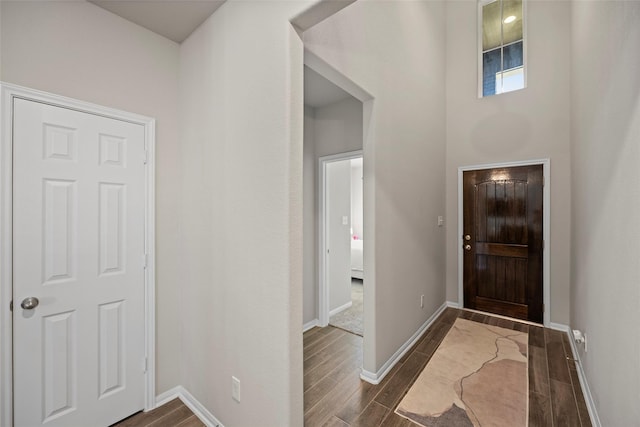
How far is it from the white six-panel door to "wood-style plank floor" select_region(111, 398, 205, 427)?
7 cm

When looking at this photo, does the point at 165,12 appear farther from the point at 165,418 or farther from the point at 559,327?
the point at 559,327

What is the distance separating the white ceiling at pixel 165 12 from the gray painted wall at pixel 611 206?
230 centimetres

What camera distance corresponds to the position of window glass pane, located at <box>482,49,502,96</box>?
151 inches

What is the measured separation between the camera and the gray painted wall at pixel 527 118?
130 inches

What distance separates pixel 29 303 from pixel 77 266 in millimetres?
274

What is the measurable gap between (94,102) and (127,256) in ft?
3.42

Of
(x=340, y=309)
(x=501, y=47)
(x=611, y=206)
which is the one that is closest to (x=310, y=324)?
(x=340, y=309)

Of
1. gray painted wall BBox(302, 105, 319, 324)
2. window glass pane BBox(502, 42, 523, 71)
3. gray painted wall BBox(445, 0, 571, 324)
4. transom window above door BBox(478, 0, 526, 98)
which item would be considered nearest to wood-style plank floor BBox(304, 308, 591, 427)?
gray painted wall BBox(302, 105, 319, 324)

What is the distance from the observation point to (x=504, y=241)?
3.70m

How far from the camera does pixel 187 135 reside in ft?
6.93

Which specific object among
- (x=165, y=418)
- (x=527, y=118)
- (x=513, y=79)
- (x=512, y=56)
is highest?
(x=512, y=56)

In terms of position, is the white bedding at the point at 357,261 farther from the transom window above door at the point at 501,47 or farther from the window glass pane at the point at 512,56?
the window glass pane at the point at 512,56

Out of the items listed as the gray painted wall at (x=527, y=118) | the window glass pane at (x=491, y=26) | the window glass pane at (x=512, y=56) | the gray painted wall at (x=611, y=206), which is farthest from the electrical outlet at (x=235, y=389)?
the window glass pane at (x=491, y=26)

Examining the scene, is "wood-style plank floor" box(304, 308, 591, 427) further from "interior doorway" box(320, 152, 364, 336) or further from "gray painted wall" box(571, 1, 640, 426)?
"interior doorway" box(320, 152, 364, 336)
